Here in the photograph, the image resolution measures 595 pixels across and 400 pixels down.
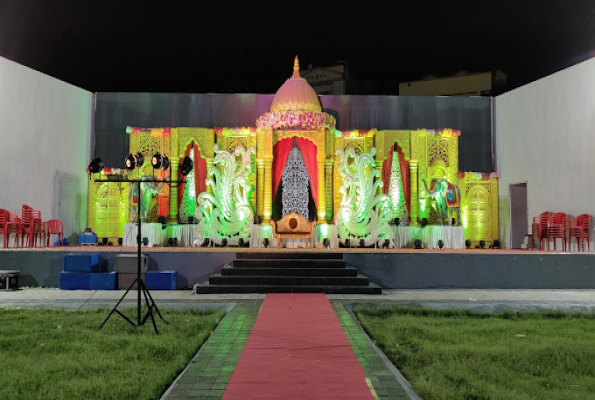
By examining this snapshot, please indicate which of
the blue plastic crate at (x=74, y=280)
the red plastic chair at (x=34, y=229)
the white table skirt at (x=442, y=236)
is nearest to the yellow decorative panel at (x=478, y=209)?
the white table skirt at (x=442, y=236)

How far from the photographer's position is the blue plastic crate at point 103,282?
304 inches

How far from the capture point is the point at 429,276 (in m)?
8.13

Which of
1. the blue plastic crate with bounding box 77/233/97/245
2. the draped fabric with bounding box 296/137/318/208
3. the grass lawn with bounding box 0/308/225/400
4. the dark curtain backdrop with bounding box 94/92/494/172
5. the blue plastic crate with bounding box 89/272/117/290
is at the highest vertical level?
the dark curtain backdrop with bounding box 94/92/494/172

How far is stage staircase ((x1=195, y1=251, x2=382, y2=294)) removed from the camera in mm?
7227

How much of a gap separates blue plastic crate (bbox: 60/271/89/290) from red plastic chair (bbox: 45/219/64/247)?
A: 3571mm

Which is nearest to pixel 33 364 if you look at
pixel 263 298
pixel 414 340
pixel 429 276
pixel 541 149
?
pixel 414 340

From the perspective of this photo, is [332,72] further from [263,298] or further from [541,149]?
[263,298]

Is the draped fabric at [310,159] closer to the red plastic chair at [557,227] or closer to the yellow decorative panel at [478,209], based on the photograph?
the yellow decorative panel at [478,209]

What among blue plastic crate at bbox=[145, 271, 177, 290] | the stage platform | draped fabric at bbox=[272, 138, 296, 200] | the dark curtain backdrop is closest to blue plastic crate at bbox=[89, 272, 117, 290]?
blue plastic crate at bbox=[145, 271, 177, 290]

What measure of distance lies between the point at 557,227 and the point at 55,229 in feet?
35.3

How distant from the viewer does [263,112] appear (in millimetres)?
13148

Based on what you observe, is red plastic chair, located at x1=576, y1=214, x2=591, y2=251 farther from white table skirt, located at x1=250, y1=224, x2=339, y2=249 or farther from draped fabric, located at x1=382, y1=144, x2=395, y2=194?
white table skirt, located at x1=250, y1=224, x2=339, y2=249

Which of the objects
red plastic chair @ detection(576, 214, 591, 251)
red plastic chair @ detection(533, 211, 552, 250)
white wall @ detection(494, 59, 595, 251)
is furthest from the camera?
red plastic chair @ detection(533, 211, 552, 250)

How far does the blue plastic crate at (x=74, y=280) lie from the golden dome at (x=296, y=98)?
5.91 meters
